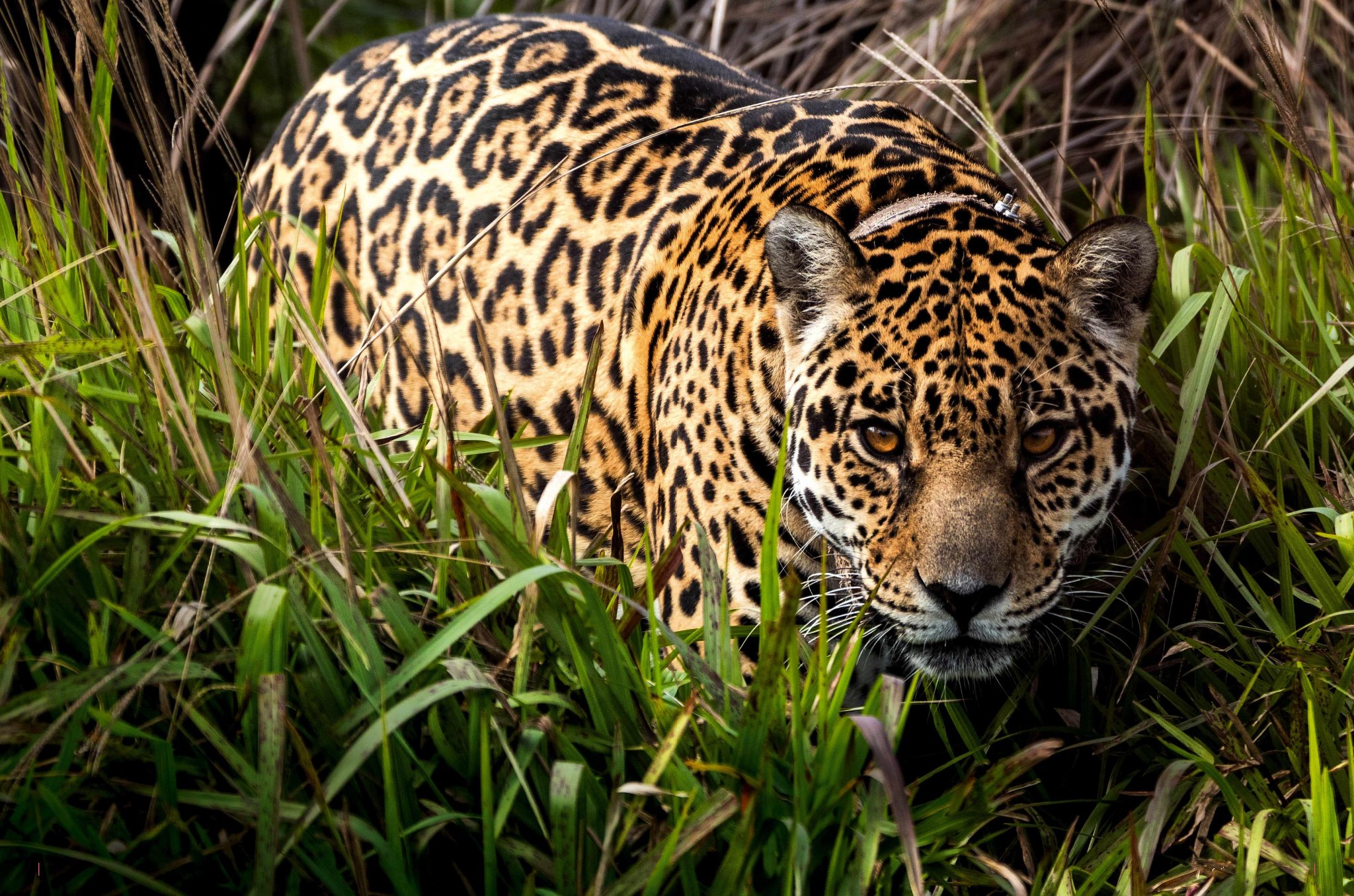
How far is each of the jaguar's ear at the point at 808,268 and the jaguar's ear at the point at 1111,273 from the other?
47cm

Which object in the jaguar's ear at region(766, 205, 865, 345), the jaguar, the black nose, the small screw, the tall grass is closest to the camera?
the tall grass

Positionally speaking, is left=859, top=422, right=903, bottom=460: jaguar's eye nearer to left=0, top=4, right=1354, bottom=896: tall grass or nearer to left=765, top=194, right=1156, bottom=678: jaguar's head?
left=765, top=194, right=1156, bottom=678: jaguar's head

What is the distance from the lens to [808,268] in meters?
3.29

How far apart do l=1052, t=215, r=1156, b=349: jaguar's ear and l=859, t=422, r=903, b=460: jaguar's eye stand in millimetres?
522

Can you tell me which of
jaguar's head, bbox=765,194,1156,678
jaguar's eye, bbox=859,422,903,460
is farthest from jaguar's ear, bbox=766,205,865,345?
jaguar's eye, bbox=859,422,903,460

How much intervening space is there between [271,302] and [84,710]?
2.05 meters

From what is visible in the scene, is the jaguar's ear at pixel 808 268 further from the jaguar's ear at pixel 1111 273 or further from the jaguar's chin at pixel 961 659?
the jaguar's chin at pixel 961 659

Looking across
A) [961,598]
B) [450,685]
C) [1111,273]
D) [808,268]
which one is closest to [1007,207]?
[1111,273]

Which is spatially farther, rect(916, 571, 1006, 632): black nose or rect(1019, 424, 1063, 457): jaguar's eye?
rect(1019, 424, 1063, 457): jaguar's eye

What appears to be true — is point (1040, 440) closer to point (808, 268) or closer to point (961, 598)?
point (961, 598)

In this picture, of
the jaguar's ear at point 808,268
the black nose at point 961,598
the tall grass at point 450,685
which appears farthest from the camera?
the jaguar's ear at point 808,268

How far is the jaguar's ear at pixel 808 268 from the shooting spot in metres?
3.21

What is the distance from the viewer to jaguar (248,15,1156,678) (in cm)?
309

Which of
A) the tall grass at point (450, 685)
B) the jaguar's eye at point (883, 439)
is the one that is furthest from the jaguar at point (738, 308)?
the tall grass at point (450, 685)
